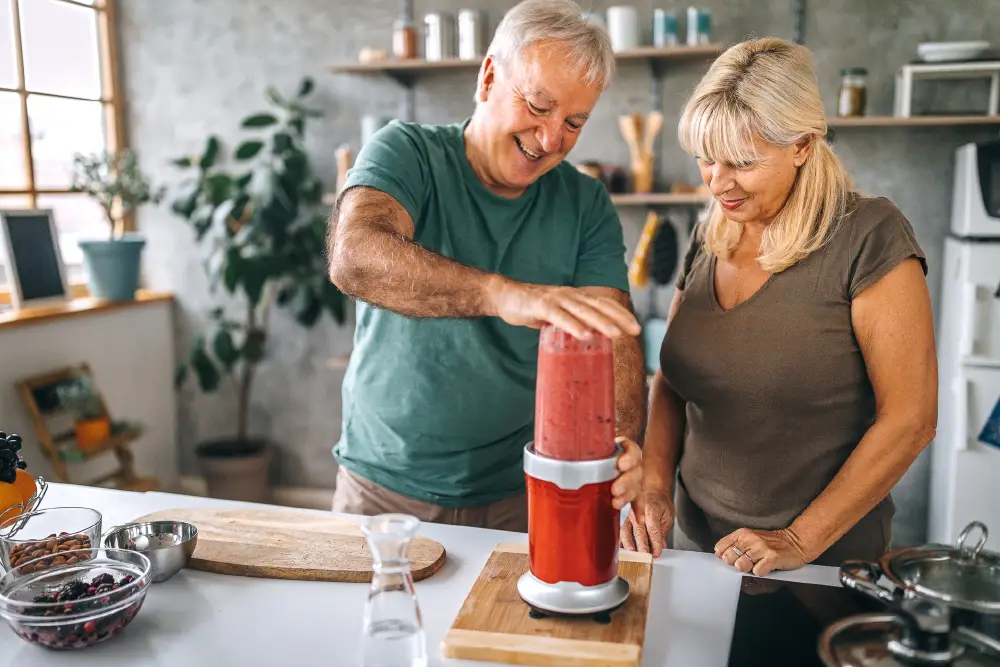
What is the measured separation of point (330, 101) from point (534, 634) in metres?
3.19

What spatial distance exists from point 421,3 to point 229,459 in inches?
85.1

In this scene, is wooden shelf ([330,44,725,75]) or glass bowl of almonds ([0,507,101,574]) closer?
glass bowl of almonds ([0,507,101,574])

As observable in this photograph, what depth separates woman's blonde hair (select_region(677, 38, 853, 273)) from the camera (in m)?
1.40

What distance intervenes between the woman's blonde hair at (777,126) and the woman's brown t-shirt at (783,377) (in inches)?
1.5

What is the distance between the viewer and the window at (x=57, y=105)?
133 inches

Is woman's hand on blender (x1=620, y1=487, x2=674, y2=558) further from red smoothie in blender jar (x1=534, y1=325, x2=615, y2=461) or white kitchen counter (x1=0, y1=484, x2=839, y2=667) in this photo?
red smoothie in blender jar (x1=534, y1=325, x2=615, y2=461)

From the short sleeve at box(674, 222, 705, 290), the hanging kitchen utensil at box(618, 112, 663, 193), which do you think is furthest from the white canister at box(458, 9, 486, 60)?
the short sleeve at box(674, 222, 705, 290)

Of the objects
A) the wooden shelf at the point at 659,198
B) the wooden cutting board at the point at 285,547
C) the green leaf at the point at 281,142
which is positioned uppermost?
the green leaf at the point at 281,142

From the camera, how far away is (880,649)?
2.78 feet

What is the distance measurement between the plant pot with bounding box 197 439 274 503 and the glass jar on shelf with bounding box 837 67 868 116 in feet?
9.23

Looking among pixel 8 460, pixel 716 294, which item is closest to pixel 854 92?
pixel 716 294

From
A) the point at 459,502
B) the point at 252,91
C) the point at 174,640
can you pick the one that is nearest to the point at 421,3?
the point at 252,91

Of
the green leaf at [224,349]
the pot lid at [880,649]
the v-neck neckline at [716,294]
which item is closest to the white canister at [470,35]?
the green leaf at [224,349]

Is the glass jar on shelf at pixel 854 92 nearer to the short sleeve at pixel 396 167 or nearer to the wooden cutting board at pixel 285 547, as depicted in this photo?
the short sleeve at pixel 396 167
